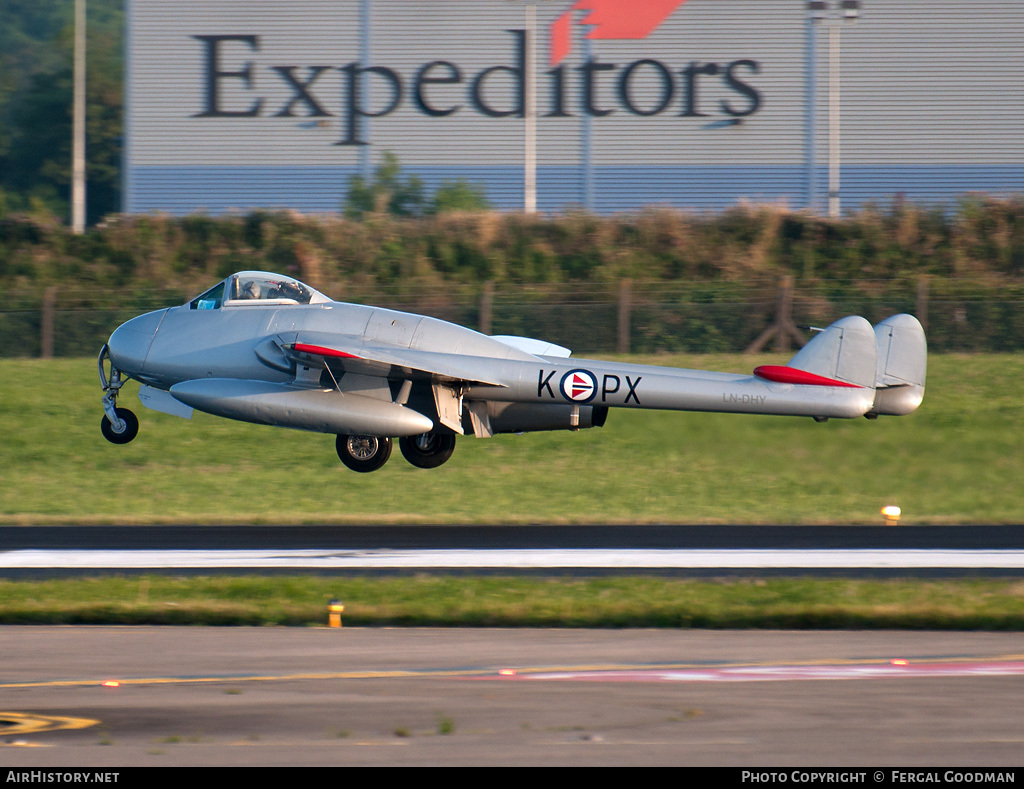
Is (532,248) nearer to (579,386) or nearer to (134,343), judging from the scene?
(134,343)

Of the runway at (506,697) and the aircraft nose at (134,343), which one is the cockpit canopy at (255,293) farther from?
the runway at (506,697)

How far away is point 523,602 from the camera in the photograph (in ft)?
47.3

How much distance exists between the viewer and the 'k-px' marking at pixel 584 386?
19.8m

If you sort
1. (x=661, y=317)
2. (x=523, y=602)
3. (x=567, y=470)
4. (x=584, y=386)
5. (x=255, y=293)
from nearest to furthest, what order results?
(x=523, y=602), (x=584, y=386), (x=255, y=293), (x=567, y=470), (x=661, y=317)

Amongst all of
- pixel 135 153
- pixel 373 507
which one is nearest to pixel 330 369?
pixel 373 507

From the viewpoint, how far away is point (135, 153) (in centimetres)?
4628

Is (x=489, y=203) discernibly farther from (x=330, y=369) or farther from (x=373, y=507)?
(x=330, y=369)

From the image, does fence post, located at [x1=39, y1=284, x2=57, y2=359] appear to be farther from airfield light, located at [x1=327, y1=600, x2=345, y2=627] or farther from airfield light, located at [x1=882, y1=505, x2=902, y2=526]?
airfield light, located at [x1=327, y1=600, x2=345, y2=627]

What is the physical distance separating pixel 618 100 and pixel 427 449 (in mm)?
25664

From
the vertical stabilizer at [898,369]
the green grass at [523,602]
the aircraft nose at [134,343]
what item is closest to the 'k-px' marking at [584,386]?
the vertical stabilizer at [898,369]

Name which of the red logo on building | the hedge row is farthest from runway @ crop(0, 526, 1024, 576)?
the red logo on building

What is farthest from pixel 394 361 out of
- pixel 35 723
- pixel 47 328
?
pixel 47 328

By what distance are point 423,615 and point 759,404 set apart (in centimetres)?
756

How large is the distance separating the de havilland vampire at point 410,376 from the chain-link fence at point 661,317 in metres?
13.0
